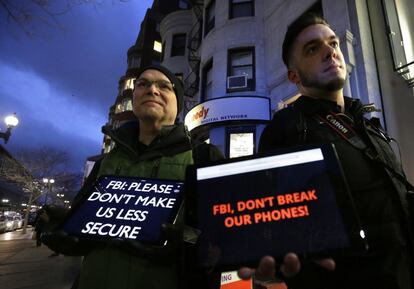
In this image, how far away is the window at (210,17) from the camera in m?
Answer: 13.9

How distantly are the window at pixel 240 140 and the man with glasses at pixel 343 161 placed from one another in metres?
7.99

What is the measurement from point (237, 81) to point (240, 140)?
2.49 meters

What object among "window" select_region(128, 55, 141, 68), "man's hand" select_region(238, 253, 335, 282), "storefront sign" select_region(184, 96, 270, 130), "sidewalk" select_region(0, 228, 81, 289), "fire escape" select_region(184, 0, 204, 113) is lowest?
"sidewalk" select_region(0, 228, 81, 289)

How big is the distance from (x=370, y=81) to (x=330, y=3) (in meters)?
2.79

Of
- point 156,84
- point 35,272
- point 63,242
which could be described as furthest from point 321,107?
point 35,272

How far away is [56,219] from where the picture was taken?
1.60m

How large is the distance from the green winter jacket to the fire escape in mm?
13066

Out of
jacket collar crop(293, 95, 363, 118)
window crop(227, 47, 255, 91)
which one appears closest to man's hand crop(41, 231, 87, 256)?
jacket collar crop(293, 95, 363, 118)

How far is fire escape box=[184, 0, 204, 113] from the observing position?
50.4ft

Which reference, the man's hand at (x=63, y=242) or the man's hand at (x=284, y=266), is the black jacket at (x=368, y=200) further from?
the man's hand at (x=63, y=242)

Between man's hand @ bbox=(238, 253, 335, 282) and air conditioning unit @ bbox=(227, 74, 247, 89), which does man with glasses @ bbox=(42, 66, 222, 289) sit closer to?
man's hand @ bbox=(238, 253, 335, 282)

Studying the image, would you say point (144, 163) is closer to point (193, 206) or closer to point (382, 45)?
point (193, 206)

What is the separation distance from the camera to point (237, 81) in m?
11.0

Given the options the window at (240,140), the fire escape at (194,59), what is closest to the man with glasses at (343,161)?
the window at (240,140)
